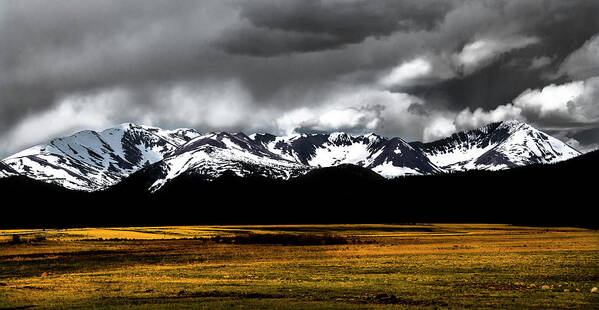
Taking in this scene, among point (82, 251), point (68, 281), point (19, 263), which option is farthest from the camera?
point (82, 251)

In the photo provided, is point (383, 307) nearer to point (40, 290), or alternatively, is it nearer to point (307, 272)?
point (307, 272)

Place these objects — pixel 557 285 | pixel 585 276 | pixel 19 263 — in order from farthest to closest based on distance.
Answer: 1. pixel 19 263
2. pixel 585 276
3. pixel 557 285

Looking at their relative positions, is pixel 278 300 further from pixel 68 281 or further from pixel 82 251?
pixel 82 251

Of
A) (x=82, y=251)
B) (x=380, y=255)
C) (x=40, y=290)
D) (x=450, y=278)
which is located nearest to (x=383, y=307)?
(x=450, y=278)

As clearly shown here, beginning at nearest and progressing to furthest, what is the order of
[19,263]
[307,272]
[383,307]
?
[383,307]
[307,272]
[19,263]

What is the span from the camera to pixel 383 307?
3222 cm

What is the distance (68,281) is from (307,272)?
78.0 feet

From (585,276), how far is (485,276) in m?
8.70

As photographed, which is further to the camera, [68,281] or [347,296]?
[68,281]

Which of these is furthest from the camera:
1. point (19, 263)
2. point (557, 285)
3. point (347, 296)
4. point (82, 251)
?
point (82, 251)

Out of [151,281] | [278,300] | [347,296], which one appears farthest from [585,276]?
[151,281]

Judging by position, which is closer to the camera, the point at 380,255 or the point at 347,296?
the point at 347,296

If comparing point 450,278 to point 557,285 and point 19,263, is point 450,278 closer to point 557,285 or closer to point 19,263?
point 557,285

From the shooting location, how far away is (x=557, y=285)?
4125 cm
